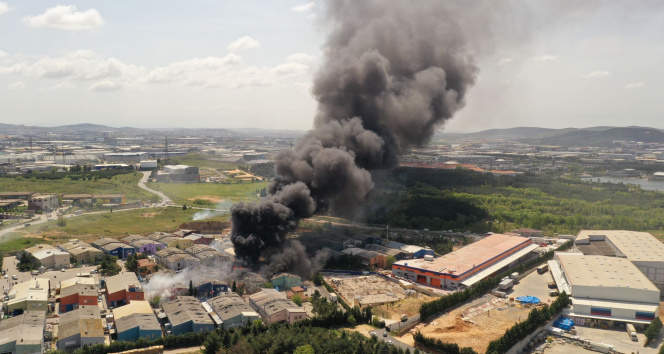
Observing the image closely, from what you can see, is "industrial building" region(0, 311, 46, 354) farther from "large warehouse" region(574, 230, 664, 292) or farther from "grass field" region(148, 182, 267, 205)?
"grass field" region(148, 182, 267, 205)

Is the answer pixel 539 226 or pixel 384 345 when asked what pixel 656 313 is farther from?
pixel 539 226

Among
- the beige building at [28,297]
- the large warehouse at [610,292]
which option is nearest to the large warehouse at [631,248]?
the large warehouse at [610,292]

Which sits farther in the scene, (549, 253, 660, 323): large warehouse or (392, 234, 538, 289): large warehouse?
(392, 234, 538, 289): large warehouse

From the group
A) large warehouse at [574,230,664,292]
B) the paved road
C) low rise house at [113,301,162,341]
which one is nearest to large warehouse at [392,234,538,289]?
large warehouse at [574,230,664,292]

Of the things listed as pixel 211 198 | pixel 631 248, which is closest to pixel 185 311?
pixel 631 248

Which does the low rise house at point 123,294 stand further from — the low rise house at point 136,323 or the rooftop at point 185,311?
the rooftop at point 185,311

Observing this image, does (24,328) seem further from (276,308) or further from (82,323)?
(276,308)
